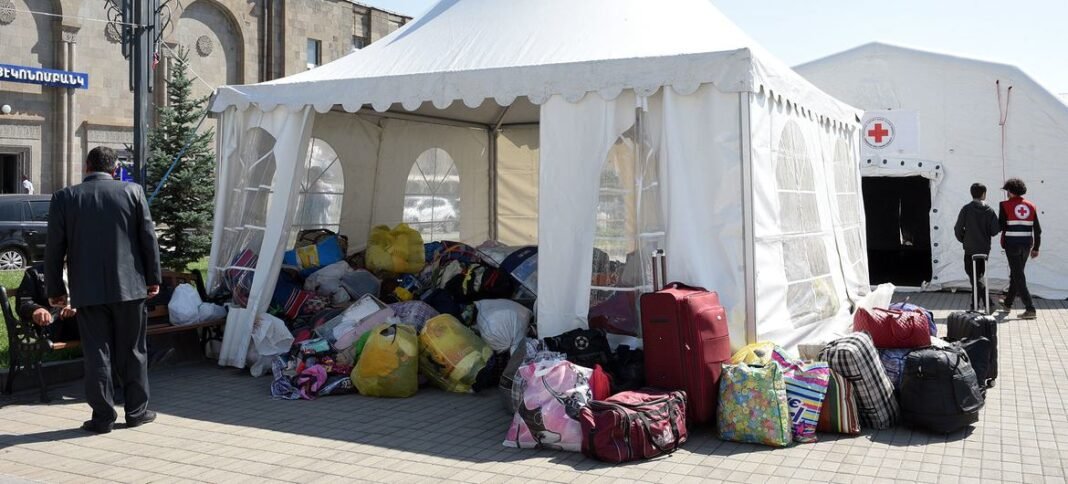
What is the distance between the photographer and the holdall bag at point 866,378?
19.0ft

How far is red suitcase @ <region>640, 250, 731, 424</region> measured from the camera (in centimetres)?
571

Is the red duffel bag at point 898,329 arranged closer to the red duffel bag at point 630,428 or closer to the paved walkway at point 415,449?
the paved walkway at point 415,449

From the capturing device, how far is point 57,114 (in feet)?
87.0

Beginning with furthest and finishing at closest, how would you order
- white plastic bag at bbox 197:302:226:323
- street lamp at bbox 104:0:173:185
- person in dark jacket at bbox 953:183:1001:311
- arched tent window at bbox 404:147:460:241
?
arched tent window at bbox 404:147:460:241, street lamp at bbox 104:0:173:185, person in dark jacket at bbox 953:183:1001:311, white plastic bag at bbox 197:302:226:323

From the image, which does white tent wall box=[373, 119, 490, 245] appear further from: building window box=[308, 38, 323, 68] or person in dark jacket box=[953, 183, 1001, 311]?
building window box=[308, 38, 323, 68]

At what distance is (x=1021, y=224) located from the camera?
11.1 m

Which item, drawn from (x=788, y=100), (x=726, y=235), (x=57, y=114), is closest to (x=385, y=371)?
(x=726, y=235)

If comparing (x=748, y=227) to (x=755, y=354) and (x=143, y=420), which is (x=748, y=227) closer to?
(x=755, y=354)

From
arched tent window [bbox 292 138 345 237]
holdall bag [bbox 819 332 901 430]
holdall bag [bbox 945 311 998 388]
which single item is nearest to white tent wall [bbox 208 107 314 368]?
arched tent window [bbox 292 138 345 237]

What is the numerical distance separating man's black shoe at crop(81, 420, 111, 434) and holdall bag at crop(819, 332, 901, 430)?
4.73 meters

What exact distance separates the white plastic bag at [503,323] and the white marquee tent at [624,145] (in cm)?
54


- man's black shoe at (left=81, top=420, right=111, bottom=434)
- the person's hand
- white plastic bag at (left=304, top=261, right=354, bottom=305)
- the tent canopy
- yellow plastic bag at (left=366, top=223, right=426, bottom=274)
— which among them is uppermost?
the tent canopy

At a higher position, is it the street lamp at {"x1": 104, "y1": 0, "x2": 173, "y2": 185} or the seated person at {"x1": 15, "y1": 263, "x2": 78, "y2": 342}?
the street lamp at {"x1": 104, "y1": 0, "x2": 173, "y2": 185}

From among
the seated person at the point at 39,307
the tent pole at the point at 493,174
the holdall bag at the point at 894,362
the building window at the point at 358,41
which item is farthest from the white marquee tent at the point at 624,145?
the building window at the point at 358,41
